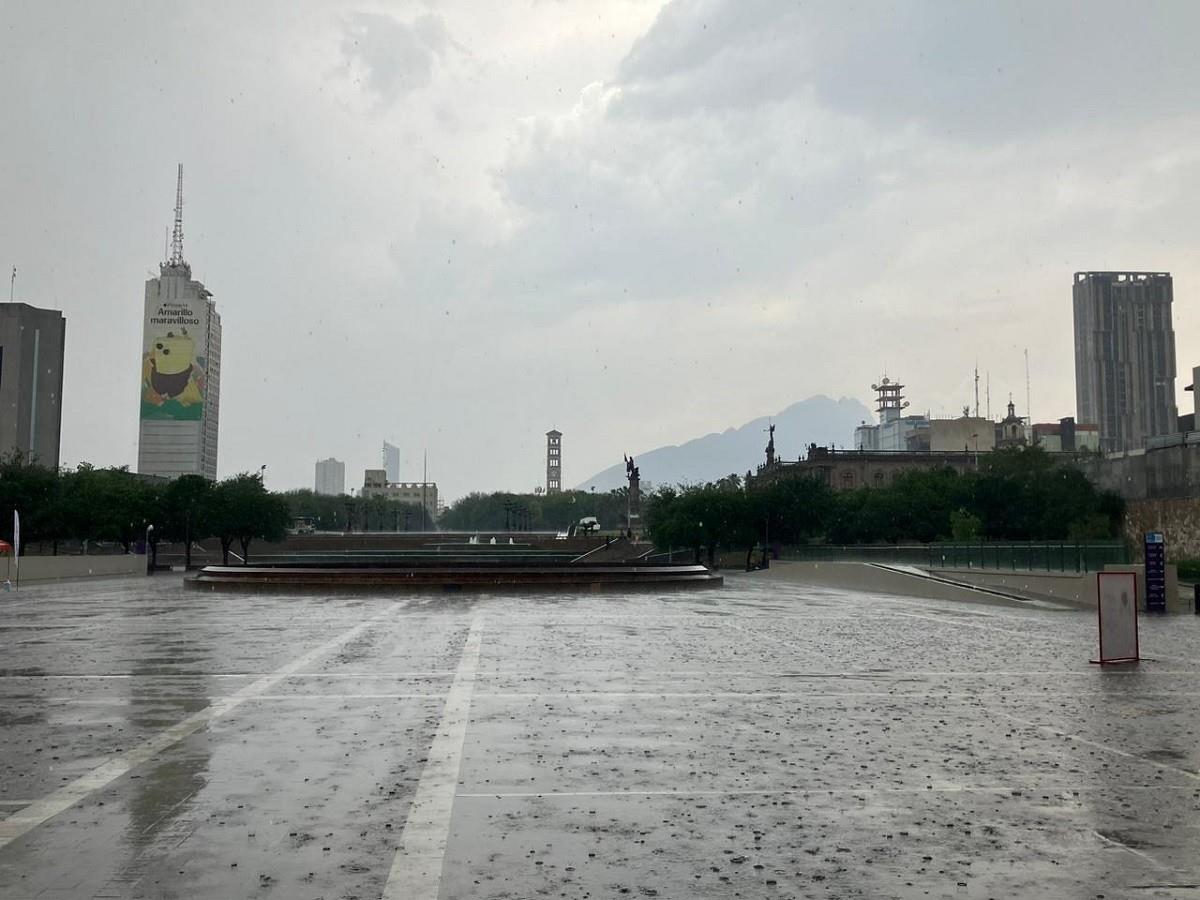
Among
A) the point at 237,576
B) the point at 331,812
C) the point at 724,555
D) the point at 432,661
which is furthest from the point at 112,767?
the point at 724,555

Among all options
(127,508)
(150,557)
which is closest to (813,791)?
(150,557)

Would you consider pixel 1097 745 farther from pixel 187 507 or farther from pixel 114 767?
pixel 187 507

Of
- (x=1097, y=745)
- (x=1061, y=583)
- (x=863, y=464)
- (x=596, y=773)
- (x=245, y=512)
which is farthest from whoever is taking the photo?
(x=863, y=464)

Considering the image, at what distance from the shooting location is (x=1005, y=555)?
1533 inches

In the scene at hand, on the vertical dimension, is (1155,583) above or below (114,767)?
above

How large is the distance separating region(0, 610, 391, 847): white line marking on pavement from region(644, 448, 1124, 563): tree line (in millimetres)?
65039

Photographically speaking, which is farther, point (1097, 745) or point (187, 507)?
point (187, 507)

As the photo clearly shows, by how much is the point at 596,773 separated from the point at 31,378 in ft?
685

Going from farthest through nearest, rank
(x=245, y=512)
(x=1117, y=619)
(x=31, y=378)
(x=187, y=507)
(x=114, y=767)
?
(x=31, y=378) < (x=245, y=512) < (x=187, y=507) < (x=1117, y=619) < (x=114, y=767)

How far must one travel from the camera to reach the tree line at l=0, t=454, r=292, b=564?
71.2 meters

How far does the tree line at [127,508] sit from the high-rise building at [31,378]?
10871 centimetres

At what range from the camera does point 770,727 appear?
1067cm

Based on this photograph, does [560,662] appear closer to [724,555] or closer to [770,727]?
[770,727]

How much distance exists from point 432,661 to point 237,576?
27.2 meters
